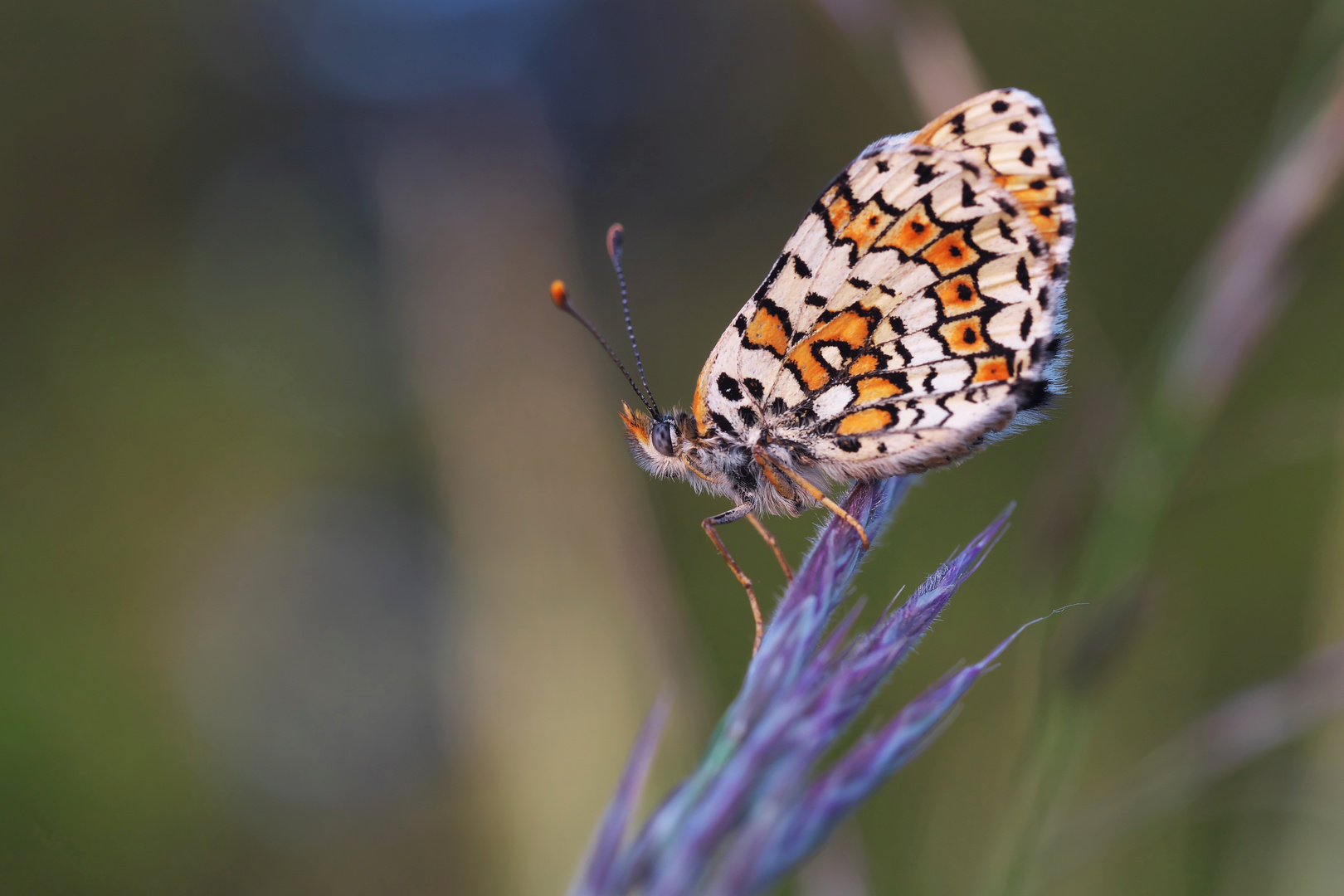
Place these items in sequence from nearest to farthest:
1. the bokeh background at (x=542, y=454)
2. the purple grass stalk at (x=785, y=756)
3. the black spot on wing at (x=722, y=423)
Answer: the purple grass stalk at (x=785, y=756)
the bokeh background at (x=542, y=454)
the black spot on wing at (x=722, y=423)

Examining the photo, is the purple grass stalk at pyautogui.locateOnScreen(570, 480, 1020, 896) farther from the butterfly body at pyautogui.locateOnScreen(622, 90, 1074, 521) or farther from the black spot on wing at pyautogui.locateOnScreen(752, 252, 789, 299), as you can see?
the black spot on wing at pyautogui.locateOnScreen(752, 252, 789, 299)

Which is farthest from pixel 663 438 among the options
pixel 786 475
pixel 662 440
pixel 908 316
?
pixel 908 316

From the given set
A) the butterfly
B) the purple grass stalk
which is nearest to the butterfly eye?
the butterfly

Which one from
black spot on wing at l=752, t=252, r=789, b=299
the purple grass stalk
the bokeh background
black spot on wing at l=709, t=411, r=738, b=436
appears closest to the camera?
the purple grass stalk

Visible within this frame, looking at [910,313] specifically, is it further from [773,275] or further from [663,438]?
[663,438]

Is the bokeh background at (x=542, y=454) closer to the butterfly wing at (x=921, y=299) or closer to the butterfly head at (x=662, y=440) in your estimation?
the butterfly wing at (x=921, y=299)

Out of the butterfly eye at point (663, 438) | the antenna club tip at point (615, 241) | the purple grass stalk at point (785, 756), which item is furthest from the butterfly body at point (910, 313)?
the purple grass stalk at point (785, 756)
